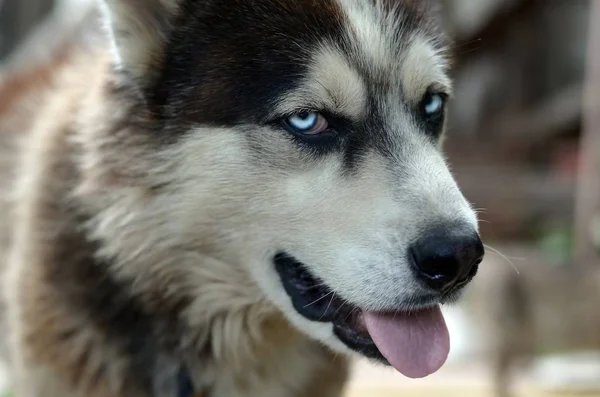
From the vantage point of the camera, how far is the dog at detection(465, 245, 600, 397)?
4.88 m

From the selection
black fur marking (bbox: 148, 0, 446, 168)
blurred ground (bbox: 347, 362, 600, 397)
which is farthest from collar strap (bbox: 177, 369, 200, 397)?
blurred ground (bbox: 347, 362, 600, 397)

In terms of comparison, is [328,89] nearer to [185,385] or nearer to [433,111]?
[433,111]

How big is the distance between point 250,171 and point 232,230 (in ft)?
0.60

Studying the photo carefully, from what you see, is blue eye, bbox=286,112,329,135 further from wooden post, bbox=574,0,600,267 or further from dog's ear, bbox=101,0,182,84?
wooden post, bbox=574,0,600,267

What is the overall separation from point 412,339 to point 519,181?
641cm

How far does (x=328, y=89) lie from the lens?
1864 mm

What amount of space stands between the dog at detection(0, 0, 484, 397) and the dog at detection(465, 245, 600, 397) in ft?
9.23

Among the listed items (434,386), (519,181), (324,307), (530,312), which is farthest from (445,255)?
(519,181)

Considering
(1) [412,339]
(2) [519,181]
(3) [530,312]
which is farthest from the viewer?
(2) [519,181]

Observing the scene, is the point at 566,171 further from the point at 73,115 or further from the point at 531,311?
the point at 73,115

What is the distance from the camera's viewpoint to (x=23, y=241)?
91.4 inches

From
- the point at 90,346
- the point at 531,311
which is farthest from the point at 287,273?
the point at 531,311

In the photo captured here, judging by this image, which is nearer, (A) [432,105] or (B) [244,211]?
(B) [244,211]

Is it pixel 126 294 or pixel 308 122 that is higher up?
pixel 308 122
